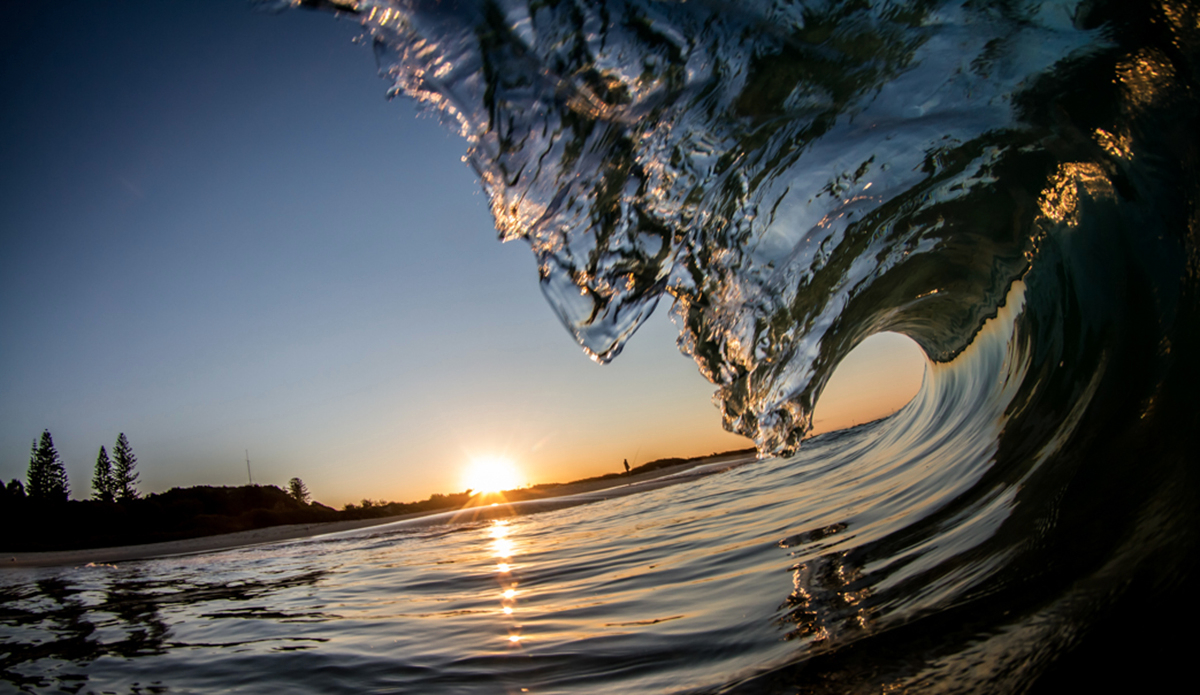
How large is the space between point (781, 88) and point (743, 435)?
186cm

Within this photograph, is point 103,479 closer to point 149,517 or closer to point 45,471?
point 45,471

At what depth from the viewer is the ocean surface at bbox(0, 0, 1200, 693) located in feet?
4.04

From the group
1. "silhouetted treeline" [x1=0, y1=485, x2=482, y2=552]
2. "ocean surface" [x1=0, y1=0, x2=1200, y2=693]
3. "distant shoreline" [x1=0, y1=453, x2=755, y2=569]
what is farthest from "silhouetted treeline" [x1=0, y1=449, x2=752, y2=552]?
"ocean surface" [x1=0, y1=0, x2=1200, y2=693]

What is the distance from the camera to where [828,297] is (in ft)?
8.57

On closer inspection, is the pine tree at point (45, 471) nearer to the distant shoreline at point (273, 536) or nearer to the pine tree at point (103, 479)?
the pine tree at point (103, 479)

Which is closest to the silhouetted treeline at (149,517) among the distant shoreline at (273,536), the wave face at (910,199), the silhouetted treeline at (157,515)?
the silhouetted treeline at (157,515)

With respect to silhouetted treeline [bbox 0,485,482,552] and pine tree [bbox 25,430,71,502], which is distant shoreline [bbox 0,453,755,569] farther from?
pine tree [bbox 25,430,71,502]

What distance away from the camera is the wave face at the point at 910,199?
139 centimetres

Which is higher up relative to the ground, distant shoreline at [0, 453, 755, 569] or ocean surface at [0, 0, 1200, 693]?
ocean surface at [0, 0, 1200, 693]

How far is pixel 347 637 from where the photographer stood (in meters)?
2.05

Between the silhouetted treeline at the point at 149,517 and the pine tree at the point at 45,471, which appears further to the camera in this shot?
the pine tree at the point at 45,471

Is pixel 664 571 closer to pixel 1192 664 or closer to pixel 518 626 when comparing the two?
pixel 518 626

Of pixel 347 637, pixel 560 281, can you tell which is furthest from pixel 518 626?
pixel 560 281

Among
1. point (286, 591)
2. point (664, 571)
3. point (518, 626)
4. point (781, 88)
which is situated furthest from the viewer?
point (286, 591)
